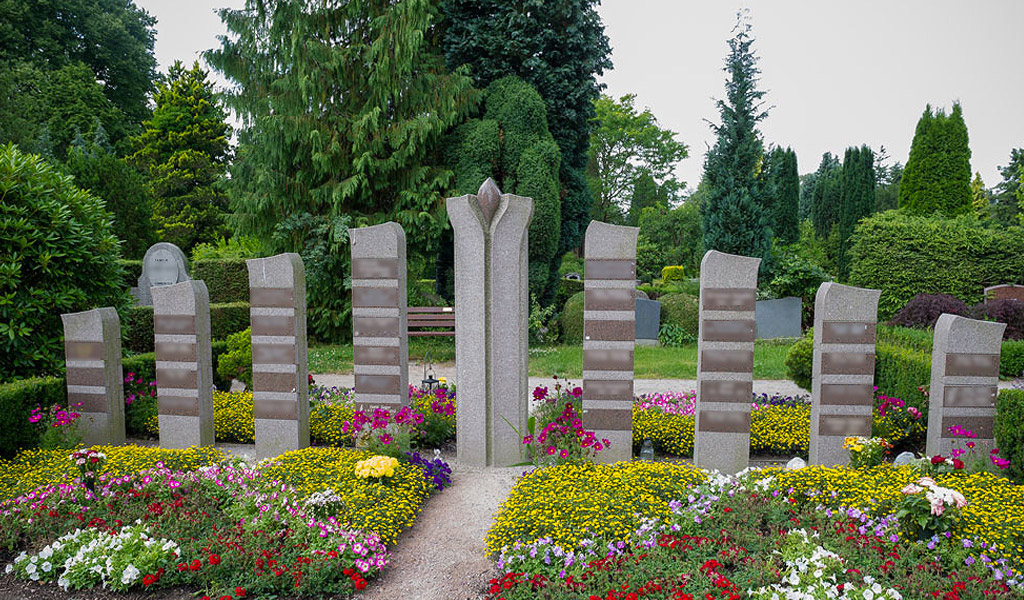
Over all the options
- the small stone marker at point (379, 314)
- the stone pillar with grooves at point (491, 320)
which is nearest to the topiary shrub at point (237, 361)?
the small stone marker at point (379, 314)

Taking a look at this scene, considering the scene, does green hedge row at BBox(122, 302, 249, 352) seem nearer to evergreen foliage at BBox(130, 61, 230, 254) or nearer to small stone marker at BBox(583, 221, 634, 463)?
small stone marker at BBox(583, 221, 634, 463)

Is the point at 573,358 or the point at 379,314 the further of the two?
the point at 573,358

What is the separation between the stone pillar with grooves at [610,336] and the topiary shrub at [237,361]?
5548 mm

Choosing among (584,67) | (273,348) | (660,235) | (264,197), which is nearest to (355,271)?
(273,348)

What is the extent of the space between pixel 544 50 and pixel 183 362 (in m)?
12.1

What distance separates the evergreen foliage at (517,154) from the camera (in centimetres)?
1453

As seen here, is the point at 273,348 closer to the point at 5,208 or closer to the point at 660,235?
the point at 5,208

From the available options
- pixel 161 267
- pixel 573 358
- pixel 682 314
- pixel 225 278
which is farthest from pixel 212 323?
pixel 682 314

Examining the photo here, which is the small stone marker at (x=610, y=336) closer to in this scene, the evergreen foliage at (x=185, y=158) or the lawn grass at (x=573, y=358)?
the lawn grass at (x=573, y=358)

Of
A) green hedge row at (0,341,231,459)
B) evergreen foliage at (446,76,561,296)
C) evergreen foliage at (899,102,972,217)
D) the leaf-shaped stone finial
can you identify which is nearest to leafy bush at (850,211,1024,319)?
evergreen foliage at (899,102,972,217)

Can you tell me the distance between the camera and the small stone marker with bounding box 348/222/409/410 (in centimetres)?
649

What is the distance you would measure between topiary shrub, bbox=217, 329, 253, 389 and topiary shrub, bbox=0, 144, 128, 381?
2.04 metres

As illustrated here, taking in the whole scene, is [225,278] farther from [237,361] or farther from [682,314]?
[682,314]

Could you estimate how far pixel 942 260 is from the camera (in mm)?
15547
